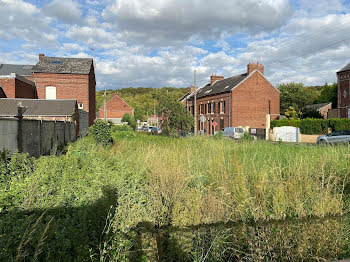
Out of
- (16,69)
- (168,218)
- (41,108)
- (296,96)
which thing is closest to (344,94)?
(296,96)

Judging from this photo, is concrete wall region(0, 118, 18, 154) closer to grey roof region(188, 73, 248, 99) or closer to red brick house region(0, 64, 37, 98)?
red brick house region(0, 64, 37, 98)

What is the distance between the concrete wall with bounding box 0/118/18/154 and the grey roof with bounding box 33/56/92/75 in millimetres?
25638

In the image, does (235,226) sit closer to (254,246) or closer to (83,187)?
(254,246)

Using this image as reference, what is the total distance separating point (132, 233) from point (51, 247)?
1.14 meters

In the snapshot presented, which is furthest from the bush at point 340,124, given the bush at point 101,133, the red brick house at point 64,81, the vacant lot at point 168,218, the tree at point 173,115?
the vacant lot at point 168,218

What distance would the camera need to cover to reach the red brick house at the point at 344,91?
128 ft

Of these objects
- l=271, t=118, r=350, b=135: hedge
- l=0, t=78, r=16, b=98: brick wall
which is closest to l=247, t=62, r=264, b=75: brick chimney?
l=271, t=118, r=350, b=135: hedge

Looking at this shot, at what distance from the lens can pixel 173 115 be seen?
28.3 meters

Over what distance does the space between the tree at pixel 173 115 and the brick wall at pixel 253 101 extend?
13394 mm

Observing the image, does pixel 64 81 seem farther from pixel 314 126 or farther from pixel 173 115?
pixel 314 126

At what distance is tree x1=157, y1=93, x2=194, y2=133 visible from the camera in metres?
28.2

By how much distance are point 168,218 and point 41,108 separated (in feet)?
76.5

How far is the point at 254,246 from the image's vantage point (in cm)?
318

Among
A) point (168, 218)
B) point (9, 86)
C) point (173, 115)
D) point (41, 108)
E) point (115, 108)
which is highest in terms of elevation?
point (115, 108)
